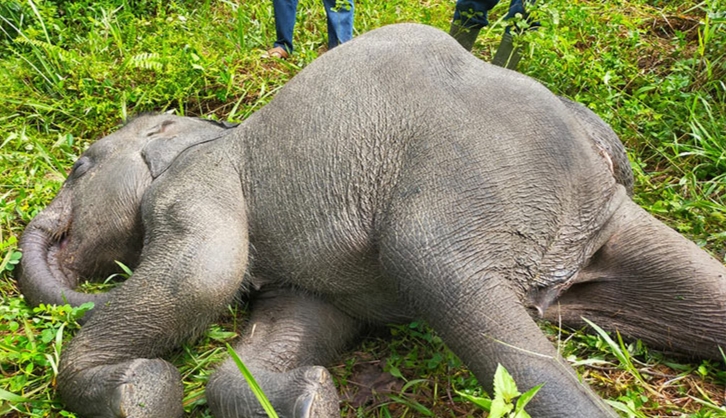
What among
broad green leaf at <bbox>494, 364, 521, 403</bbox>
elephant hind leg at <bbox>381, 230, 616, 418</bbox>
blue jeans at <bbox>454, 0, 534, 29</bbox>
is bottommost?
elephant hind leg at <bbox>381, 230, 616, 418</bbox>

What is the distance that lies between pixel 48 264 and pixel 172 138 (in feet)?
2.82

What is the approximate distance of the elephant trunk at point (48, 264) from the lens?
3.38 m

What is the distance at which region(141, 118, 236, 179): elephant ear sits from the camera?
3.63 meters

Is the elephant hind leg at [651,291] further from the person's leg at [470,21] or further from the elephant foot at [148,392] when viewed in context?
the person's leg at [470,21]

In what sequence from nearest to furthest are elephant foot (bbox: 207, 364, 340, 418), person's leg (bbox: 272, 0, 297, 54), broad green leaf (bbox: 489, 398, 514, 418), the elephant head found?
broad green leaf (bbox: 489, 398, 514, 418) → elephant foot (bbox: 207, 364, 340, 418) → the elephant head → person's leg (bbox: 272, 0, 297, 54)

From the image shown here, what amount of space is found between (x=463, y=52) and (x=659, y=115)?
1589 millimetres

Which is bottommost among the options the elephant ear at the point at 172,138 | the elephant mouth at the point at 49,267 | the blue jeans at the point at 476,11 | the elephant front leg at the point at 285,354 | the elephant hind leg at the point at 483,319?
the elephant front leg at the point at 285,354

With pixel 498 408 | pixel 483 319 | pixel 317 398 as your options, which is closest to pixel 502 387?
pixel 498 408

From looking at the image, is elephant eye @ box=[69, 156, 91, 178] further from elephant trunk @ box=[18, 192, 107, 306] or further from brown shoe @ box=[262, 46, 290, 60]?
brown shoe @ box=[262, 46, 290, 60]

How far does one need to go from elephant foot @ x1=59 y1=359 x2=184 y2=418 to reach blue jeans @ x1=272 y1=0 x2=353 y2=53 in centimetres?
360

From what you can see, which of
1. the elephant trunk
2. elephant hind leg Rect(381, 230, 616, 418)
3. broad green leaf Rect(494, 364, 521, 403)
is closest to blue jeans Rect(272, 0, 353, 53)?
the elephant trunk

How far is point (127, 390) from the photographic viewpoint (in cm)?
273

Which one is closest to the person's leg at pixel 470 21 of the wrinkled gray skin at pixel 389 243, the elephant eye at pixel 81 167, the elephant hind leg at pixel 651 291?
the wrinkled gray skin at pixel 389 243

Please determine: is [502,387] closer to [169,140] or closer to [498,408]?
[498,408]
